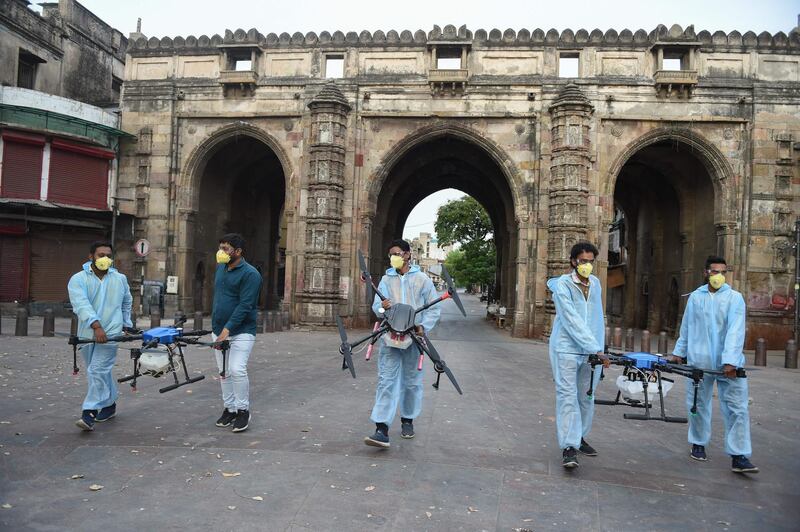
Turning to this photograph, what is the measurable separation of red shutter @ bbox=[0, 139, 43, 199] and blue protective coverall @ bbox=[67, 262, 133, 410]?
1532 cm

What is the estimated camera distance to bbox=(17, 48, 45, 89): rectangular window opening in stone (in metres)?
21.2

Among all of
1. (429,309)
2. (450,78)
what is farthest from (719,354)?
(450,78)

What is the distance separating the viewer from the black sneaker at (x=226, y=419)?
18.5 feet

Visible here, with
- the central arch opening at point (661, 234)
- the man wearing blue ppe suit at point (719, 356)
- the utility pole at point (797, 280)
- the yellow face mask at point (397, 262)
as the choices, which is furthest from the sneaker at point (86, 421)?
the central arch opening at point (661, 234)

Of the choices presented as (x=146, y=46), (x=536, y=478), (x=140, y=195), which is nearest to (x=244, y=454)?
(x=536, y=478)

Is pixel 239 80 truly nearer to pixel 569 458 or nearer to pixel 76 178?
pixel 76 178

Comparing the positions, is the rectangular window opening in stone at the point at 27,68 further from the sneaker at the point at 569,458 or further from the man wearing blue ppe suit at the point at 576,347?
the sneaker at the point at 569,458

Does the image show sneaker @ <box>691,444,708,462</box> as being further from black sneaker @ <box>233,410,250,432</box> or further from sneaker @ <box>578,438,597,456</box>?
black sneaker @ <box>233,410,250,432</box>

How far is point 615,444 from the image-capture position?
557 centimetres

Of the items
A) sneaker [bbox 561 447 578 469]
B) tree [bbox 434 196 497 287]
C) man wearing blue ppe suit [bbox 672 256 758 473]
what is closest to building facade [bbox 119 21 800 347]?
man wearing blue ppe suit [bbox 672 256 758 473]

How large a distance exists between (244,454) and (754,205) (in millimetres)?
17126

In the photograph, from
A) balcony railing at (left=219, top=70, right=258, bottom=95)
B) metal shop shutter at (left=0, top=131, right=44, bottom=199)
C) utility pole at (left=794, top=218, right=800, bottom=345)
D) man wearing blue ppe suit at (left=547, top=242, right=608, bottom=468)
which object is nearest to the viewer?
man wearing blue ppe suit at (left=547, top=242, right=608, bottom=468)

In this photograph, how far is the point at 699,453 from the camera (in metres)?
5.16

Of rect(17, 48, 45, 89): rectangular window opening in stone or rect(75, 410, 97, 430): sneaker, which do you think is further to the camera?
rect(17, 48, 45, 89): rectangular window opening in stone
